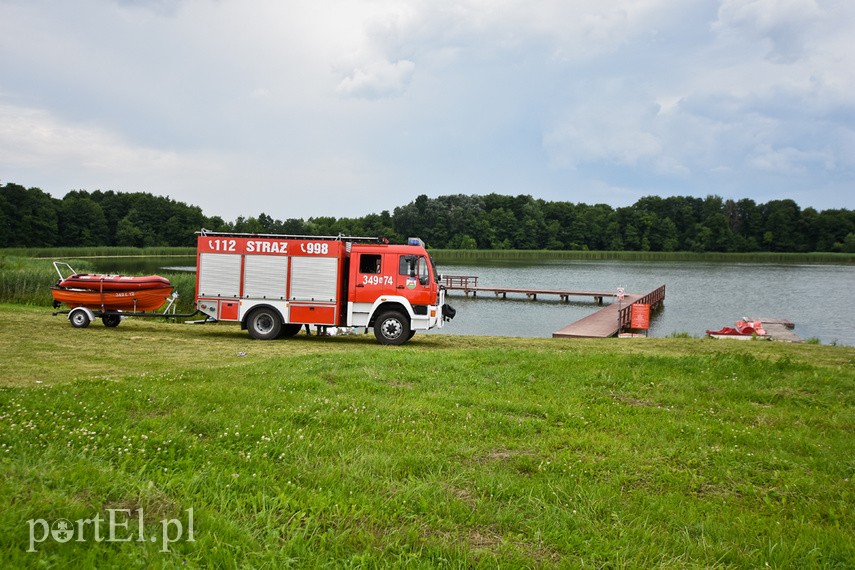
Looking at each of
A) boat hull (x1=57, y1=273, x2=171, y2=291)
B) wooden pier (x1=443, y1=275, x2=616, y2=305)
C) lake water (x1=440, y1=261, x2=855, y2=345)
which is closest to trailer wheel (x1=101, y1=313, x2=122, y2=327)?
boat hull (x1=57, y1=273, x2=171, y2=291)

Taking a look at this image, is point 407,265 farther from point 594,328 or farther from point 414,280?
point 594,328

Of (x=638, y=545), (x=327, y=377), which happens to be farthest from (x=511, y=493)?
(x=327, y=377)

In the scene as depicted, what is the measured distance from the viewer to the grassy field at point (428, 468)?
13.4 ft

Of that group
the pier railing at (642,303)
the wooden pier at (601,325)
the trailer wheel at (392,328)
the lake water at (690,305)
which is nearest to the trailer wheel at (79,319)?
the trailer wheel at (392,328)

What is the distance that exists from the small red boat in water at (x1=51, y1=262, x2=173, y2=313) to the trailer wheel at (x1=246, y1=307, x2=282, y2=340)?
12.5 feet

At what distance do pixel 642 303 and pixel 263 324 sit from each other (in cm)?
2700

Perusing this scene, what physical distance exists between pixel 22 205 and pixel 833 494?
128517 millimetres

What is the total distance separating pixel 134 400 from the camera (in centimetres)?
718

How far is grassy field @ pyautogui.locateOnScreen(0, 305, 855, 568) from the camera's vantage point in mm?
4090

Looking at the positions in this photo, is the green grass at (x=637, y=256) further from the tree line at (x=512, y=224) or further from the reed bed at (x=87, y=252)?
the reed bed at (x=87, y=252)

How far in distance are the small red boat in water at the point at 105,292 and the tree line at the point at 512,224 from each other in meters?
92.3

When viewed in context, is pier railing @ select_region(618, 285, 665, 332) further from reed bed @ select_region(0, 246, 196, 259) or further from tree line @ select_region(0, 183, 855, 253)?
tree line @ select_region(0, 183, 855, 253)

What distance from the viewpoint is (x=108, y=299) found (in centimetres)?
1873

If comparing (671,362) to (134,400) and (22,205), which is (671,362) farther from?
(22,205)
